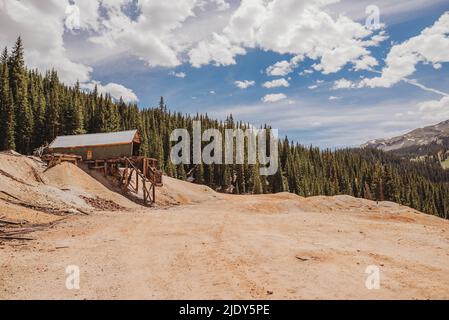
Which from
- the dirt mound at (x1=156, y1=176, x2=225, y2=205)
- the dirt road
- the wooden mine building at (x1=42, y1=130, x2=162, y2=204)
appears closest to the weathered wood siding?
the wooden mine building at (x1=42, y1=130, x2=162, y2=204)

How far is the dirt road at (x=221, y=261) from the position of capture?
32.6 feet

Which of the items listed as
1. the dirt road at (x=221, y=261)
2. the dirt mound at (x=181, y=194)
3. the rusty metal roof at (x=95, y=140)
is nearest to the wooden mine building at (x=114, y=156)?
the rusty metal roof at (x=95, y=140)

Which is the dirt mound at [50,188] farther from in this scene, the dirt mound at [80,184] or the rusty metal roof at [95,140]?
the rusty metal roof at [95,140]

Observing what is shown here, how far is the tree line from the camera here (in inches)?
2522

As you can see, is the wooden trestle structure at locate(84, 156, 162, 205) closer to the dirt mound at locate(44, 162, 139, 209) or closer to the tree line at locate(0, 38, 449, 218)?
the dirt mound at locate(44, 162, 139, 209)

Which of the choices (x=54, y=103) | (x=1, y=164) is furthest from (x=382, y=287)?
(x=54, y=103)

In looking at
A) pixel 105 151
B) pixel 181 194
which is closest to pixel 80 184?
pixel 105 151

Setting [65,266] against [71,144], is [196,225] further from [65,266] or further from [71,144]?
[71,144]

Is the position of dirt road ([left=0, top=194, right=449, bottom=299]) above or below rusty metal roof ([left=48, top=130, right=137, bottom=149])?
below

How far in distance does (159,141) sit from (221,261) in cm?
7340

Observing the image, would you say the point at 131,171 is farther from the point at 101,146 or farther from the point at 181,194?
the point at 181,194

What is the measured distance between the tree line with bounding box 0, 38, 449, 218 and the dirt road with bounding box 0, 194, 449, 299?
4896cm

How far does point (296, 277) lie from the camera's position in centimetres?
1122

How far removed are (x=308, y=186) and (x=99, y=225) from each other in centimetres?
8211
